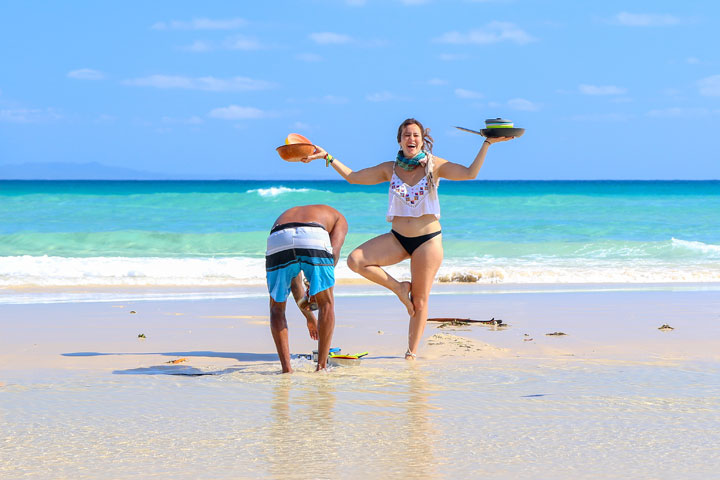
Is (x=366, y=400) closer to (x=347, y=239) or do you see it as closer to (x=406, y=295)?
(x=406, y=295)

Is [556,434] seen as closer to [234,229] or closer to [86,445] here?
[86,445]

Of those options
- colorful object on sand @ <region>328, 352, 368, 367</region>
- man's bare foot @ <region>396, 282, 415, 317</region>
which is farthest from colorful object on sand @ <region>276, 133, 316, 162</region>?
colorful object on sand @ <region>328, 352, 368, 367</region>

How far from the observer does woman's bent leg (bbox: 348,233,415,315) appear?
251 inches

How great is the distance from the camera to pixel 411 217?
251 inches

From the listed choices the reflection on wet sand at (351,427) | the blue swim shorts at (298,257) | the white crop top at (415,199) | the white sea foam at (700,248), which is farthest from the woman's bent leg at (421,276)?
the white sea foam at (700,248)

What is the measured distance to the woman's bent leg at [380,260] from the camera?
6.38 m

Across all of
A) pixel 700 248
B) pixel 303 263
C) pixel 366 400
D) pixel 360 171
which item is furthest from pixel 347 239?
pixel 366 400

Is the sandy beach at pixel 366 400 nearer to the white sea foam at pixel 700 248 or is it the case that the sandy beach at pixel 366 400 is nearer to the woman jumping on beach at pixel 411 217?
the woman jumping on beach at pixel 411 217

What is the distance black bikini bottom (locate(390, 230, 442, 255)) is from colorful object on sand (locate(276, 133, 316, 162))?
89 cm

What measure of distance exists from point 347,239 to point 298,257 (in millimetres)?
18965

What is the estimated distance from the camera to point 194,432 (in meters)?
4.29

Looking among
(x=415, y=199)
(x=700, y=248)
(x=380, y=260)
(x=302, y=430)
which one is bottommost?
(x=302, y=430)

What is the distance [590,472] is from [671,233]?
27.6 meters

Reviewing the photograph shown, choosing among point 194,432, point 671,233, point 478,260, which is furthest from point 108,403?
point 671,233
